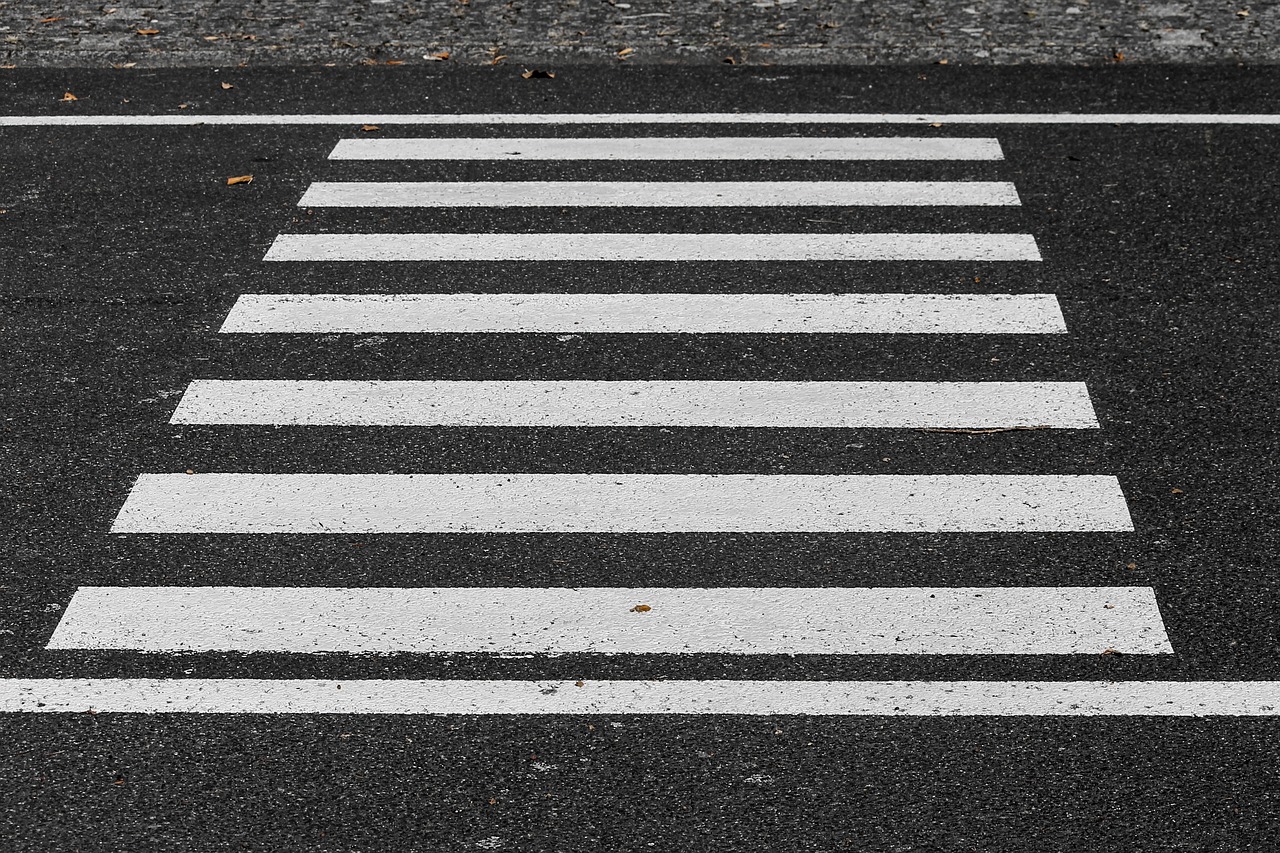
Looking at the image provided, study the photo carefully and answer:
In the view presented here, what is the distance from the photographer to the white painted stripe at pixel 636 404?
235 inches

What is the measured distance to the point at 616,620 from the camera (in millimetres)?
4805

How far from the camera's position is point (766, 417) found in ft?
19.7

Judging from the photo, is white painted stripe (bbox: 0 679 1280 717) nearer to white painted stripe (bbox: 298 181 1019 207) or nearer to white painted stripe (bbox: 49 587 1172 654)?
white painted stripe (bbox: 49 587 1172 654)

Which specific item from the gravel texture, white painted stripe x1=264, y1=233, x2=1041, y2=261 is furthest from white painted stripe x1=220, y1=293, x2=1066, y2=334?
the gravel texture

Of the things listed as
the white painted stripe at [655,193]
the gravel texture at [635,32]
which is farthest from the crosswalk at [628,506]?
the gravel texture at [635,32]

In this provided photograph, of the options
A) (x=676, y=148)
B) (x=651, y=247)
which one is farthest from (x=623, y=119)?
(x=651, y=247)

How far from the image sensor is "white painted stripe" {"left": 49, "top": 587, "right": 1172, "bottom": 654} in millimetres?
4676

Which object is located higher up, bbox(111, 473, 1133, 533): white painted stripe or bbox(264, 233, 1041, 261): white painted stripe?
bbox(111, 473, 1133, 533): white painted stripe

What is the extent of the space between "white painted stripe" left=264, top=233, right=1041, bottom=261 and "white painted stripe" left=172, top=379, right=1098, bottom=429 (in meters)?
1.35

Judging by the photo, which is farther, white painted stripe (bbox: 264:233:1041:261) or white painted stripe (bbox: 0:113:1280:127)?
white painted stripe (bbox: 0:113:1280:127)

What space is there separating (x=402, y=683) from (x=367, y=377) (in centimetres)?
210

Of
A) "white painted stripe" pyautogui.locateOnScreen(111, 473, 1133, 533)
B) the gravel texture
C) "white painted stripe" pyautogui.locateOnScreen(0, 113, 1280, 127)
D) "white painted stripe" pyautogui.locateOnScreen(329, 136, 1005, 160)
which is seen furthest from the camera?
the gravel texture

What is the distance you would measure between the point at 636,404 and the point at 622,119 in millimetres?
3799

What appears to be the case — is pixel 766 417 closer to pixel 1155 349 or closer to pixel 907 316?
pixel 907 316
